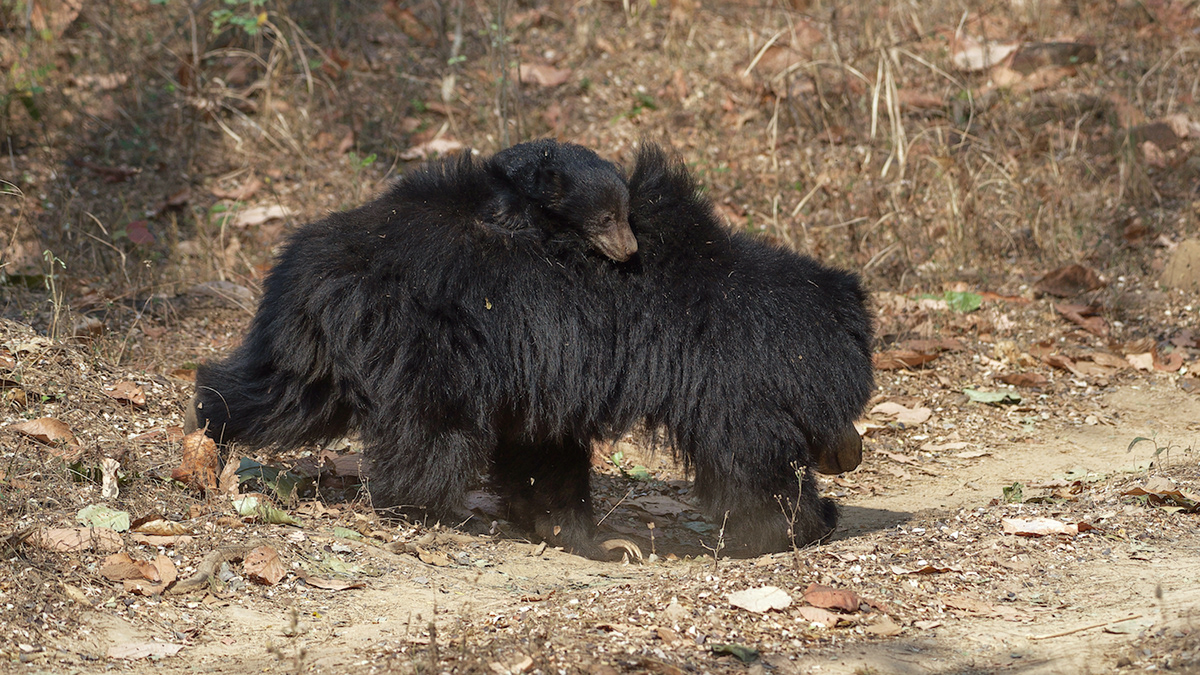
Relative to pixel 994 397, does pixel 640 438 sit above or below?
above

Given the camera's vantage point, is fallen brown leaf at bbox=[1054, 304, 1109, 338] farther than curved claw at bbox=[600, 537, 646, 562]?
Yes

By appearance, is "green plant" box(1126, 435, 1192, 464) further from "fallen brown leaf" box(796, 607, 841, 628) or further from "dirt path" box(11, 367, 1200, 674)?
"fallen brown leaf" box(796, 607, 841, 628)

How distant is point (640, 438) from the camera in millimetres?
4434

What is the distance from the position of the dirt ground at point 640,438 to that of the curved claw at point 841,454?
14.8 inches

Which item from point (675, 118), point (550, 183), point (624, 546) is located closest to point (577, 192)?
point (550, 183)

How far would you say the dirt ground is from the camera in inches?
124

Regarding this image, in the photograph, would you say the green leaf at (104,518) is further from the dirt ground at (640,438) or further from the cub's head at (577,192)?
the cub's head at (577,192)

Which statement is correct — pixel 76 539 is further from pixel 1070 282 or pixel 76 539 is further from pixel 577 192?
pixel 1070 282

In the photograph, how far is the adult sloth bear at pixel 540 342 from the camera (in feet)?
13.1

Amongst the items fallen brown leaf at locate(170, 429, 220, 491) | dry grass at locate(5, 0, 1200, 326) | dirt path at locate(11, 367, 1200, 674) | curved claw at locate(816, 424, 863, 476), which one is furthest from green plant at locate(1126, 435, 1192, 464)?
fallen brown leaf at locate(170, 429, 220, 491)

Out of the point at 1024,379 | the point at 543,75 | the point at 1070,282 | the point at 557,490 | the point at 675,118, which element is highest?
the point at 543,75

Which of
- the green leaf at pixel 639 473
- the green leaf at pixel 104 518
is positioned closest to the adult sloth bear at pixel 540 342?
the green leaf at pixel 104 518

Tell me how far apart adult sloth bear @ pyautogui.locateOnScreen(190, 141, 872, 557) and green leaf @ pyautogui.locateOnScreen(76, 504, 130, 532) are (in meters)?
0.53

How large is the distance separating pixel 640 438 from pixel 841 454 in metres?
0.87
